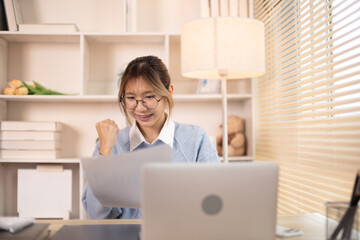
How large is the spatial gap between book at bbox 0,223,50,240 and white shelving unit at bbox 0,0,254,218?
5.31 feet

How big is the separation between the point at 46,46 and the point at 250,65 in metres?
1.62

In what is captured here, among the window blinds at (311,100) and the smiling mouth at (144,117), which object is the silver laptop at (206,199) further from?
the smiling mouth at (144,117)

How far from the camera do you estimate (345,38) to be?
1.51 m

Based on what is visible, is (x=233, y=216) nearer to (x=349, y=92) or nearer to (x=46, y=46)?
(x=349, y=92)

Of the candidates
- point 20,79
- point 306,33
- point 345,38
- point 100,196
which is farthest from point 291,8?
point 20,79

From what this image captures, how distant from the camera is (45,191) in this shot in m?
2.55

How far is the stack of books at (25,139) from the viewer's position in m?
2.41

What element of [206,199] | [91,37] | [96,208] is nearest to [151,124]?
[96,208]

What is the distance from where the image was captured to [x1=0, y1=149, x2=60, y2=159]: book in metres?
2.42

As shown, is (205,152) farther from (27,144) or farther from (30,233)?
(27,144)

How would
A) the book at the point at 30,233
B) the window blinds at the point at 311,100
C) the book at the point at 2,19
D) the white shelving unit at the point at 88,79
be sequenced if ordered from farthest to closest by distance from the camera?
the white shelving unit at the point at 88,79 < the book at the point at 2,19 < the window blinds at the point at 311,100 < the book at the point at 30,233

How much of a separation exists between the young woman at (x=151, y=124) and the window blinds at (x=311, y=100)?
49 cm

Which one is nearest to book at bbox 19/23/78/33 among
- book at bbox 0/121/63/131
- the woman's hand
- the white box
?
book at bbox 0/121/63/131

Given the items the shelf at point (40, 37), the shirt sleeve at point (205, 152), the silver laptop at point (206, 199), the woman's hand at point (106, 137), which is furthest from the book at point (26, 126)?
the silver laptop at point (206, 199)
